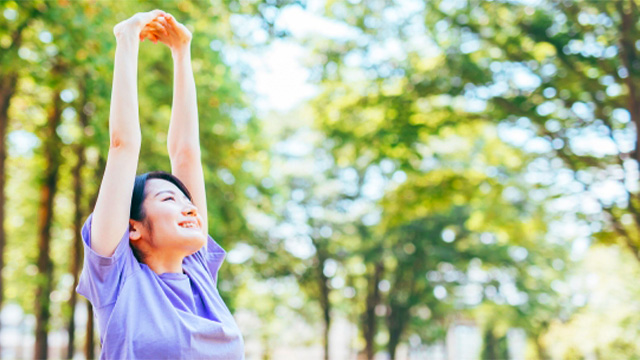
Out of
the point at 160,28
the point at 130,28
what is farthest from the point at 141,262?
the point at 160,28

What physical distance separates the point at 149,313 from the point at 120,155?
421 millimetres

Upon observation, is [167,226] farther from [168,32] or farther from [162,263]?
[168,32]

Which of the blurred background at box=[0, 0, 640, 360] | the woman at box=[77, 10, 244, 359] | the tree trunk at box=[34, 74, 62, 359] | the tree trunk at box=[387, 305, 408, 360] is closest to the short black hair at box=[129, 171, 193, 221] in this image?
the woman at box=[77, 10, 244, 359]

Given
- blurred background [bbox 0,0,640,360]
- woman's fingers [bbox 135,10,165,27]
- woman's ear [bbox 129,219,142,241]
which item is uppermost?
blurred background [bbox 0,0,640,360]

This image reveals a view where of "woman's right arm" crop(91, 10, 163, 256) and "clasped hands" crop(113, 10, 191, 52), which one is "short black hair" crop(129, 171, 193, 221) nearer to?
"woman's right arm" crop(91, 10, 163, 256)

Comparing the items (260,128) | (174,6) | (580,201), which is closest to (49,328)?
(260,128)

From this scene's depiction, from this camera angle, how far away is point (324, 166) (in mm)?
22375

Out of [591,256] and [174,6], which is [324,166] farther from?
[174,6]

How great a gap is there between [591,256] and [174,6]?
21.8m

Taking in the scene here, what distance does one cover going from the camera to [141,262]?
1.76m

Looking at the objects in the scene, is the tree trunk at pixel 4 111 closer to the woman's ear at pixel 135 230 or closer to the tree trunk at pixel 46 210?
the tree trunk at pixel 46 210

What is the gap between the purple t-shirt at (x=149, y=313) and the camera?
1522 millimetres

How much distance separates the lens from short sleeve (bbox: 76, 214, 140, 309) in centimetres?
160

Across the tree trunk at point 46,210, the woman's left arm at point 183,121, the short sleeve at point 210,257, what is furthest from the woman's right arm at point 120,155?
the tree trunk at point 46,210
